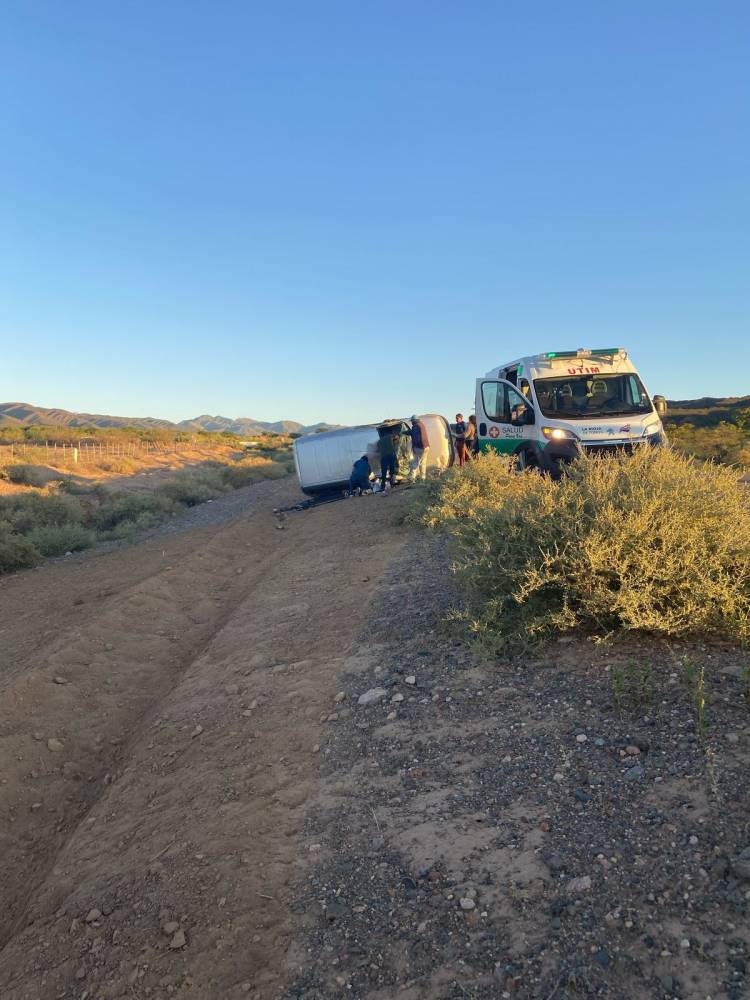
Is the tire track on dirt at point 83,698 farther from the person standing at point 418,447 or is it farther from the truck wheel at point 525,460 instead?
the person standing at point 418,447

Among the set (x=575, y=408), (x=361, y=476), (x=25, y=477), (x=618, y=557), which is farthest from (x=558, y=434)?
(x=25, y=477)

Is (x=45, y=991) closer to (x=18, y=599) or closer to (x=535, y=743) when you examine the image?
(x=535, y=743)

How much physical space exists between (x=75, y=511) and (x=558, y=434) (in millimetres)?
12492

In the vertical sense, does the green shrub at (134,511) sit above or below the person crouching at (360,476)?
below

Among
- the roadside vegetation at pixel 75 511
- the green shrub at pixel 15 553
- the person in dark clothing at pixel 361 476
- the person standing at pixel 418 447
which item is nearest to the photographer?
the green shrub at pixel 15 553

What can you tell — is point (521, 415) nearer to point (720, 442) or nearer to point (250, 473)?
point (720, 442)

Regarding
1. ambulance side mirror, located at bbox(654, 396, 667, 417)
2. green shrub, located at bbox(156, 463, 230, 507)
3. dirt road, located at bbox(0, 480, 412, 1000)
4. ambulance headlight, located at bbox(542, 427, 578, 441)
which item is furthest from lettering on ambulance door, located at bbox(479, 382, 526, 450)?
green shrub, located at bbox(156, 463, 230, 507)

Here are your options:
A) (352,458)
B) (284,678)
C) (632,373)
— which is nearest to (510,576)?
(284,678)

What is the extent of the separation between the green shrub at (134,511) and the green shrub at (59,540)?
3288 millimetres

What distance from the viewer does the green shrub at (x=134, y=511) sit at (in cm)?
1865

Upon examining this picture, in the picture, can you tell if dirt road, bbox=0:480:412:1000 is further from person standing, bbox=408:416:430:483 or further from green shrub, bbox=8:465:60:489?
green shrub, bbox=8:465:60:489

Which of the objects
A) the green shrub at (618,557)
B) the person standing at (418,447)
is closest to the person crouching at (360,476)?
the person standing at (418,447)

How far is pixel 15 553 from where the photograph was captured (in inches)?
493

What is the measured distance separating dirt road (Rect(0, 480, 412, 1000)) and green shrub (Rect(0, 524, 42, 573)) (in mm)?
2517
